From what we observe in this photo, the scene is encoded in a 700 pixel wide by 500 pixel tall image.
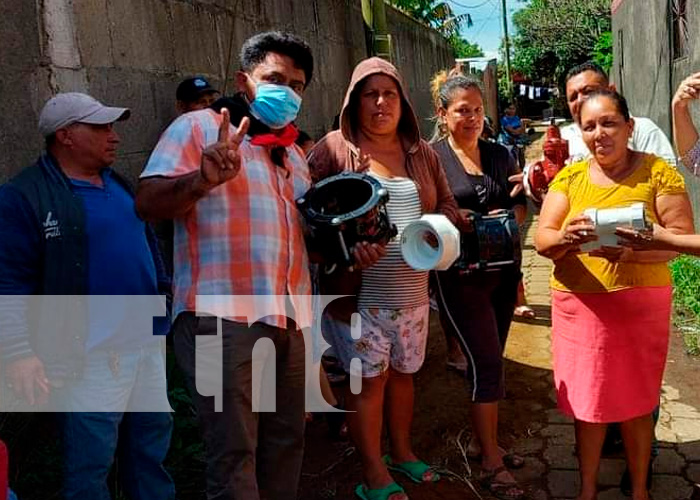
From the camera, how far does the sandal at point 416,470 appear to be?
334 centimetres

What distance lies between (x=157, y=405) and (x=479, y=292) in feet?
4.71

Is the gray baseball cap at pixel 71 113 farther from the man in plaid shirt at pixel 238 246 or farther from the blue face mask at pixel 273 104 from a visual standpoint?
the blue face mask at pixel 273 104

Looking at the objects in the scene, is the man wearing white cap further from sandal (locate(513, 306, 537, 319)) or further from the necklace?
sandal (locate(513, 306, 537, 319))

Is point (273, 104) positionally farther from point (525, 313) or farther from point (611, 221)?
point (525, 313)

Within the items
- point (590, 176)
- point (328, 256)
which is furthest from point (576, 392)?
point (328, 256)

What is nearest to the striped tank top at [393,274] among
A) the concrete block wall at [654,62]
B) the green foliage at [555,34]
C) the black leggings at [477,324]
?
the black leggings at [477,324]

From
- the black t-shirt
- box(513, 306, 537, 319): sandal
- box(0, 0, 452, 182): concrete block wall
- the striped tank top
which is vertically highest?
box(0, 0, 452, 182): concrete block wall

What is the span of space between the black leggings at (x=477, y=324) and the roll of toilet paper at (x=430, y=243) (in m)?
0.43

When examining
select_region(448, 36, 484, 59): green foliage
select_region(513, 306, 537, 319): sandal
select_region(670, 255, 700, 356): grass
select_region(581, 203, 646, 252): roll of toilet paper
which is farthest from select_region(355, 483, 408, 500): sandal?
select_region(448, 36, 484, 59): green foliage

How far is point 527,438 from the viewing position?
3.76m

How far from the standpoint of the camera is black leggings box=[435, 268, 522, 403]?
329 centimetres

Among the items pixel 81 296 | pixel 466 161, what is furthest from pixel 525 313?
pixel 81 296

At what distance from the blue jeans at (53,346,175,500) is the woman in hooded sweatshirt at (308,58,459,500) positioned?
758 millimetres

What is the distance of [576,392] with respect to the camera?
2920 millimetres
